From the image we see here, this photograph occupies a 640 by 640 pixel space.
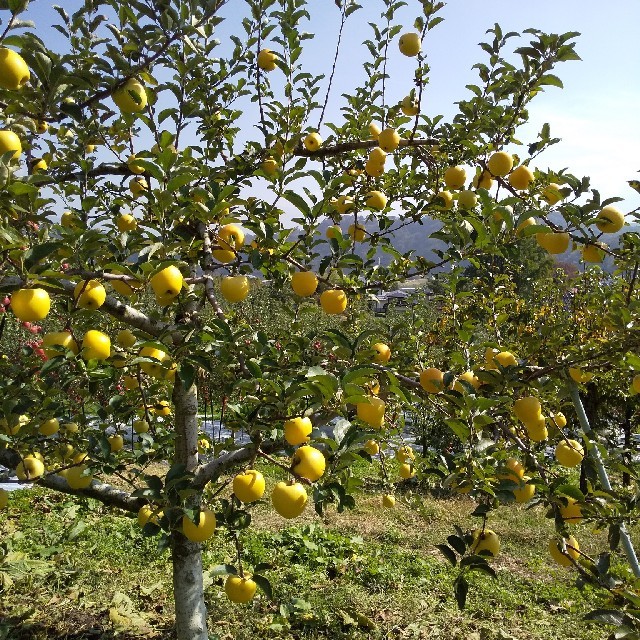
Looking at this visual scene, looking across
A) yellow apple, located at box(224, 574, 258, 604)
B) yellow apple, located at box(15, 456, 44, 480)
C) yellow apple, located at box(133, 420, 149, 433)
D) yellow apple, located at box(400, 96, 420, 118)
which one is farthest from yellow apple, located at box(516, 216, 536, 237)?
yellow apple, located at box(15, 456, 44, 480)

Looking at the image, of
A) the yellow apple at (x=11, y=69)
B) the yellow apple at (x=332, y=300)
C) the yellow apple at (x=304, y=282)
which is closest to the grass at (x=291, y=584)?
the yellow apple at (x=332, y=300)

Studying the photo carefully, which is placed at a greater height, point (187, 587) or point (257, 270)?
point (257, 270)

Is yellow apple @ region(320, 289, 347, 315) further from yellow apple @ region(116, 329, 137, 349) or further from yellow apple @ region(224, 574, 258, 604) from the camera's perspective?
yellow apple @ region(224, 574, 258, 604)

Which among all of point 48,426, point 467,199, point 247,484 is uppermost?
point 467,199

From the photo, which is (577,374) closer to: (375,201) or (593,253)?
(593,253)

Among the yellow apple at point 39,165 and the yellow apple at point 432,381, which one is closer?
the yellow apple at point 432,381

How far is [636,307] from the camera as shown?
181 cm

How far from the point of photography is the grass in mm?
3238

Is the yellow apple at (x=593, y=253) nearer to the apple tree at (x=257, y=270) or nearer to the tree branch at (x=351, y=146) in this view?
the apple tree at (x=257, y=270)

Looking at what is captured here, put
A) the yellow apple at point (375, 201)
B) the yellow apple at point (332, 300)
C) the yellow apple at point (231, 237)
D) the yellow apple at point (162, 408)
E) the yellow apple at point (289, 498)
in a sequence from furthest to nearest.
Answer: the yellow apple at point (162, 408)
the yellow apple at point (375, 201)
the yellow apple at point (231, 237)
the yellow apple at point (332, 300)
the yellow apple at point (289, 498)

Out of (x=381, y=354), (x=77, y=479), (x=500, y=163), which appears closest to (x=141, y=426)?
(x=77, y=479)

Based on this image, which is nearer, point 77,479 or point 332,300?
point 332,300

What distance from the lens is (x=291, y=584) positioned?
3945mm

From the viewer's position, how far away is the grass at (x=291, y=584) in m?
3.24
